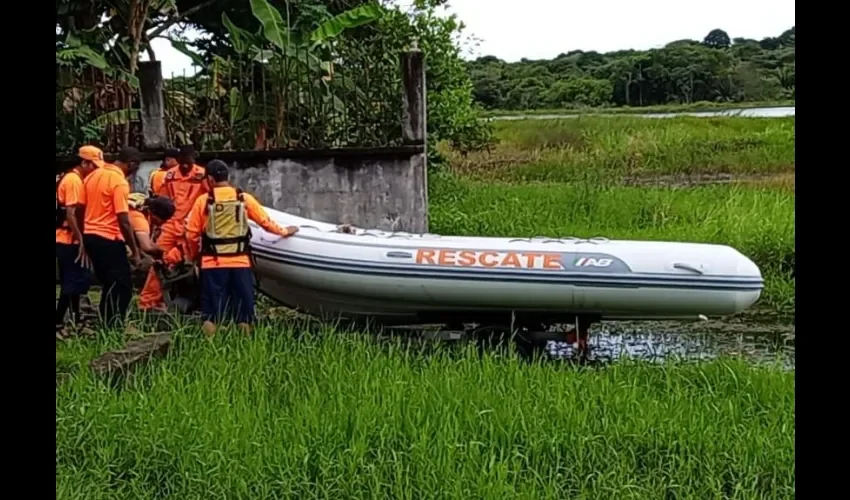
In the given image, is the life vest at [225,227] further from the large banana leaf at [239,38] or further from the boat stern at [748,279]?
the large banana leaf at [239,38]

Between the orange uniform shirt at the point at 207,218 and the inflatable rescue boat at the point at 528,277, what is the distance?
0.53m

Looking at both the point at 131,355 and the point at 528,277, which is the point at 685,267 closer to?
the point at 528,277

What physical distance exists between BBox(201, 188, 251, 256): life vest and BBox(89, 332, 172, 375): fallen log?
72 centimetres

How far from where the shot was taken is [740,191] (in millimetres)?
12711

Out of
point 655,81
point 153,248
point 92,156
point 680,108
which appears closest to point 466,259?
point 153,248

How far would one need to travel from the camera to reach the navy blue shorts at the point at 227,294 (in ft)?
20.7

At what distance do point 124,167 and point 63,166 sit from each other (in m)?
1.81

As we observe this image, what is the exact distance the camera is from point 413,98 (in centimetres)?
846

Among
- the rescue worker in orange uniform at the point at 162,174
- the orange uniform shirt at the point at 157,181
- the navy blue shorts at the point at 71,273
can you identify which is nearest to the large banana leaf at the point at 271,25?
the rescue worker in orange uniform at the point at 162,174

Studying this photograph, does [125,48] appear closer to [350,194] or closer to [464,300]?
[350,194]

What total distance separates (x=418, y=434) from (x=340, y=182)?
14.7 ft

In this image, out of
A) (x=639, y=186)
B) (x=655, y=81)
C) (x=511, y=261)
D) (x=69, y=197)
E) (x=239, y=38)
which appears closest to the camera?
(x=511, y=261)
